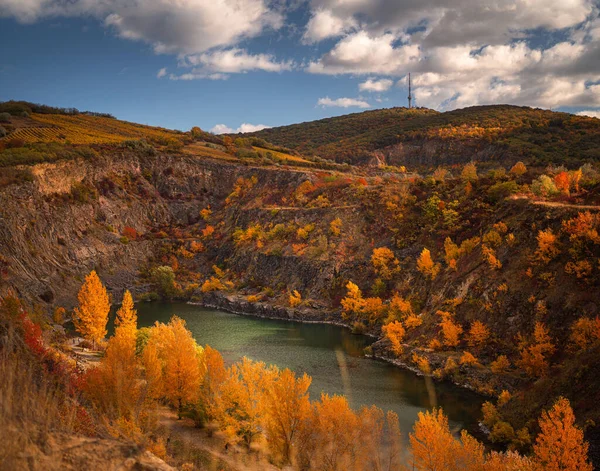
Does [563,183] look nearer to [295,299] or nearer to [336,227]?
[336,227]

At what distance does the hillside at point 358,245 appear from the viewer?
43094 mm

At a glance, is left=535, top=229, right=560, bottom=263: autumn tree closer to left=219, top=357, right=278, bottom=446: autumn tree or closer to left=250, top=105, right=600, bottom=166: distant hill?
→ left=219, top=357, right=278, bottom=446: autumn tree

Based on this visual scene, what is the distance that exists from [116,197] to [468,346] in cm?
8466

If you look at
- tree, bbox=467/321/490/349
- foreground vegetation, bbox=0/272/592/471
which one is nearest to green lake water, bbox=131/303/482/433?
tree, bbox=467/321/490/349

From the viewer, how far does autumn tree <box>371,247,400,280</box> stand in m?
70.4

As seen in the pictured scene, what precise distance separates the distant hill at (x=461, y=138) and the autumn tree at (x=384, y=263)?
49598 mm

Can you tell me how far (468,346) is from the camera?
161 feet

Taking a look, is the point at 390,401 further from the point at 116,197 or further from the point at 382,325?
the point at 116,197

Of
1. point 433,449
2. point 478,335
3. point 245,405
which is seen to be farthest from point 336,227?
point 433,449

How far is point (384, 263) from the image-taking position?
236 feet

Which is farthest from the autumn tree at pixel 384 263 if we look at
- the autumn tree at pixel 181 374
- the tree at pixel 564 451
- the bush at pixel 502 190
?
the tree at pixel 564 451

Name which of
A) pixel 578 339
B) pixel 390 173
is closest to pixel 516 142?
pixel 390 173

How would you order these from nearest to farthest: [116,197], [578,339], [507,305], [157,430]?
[157,430] → [578,339] → [507,305] → [116,197]

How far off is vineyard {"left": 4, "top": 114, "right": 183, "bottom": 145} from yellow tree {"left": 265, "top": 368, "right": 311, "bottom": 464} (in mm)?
92502
